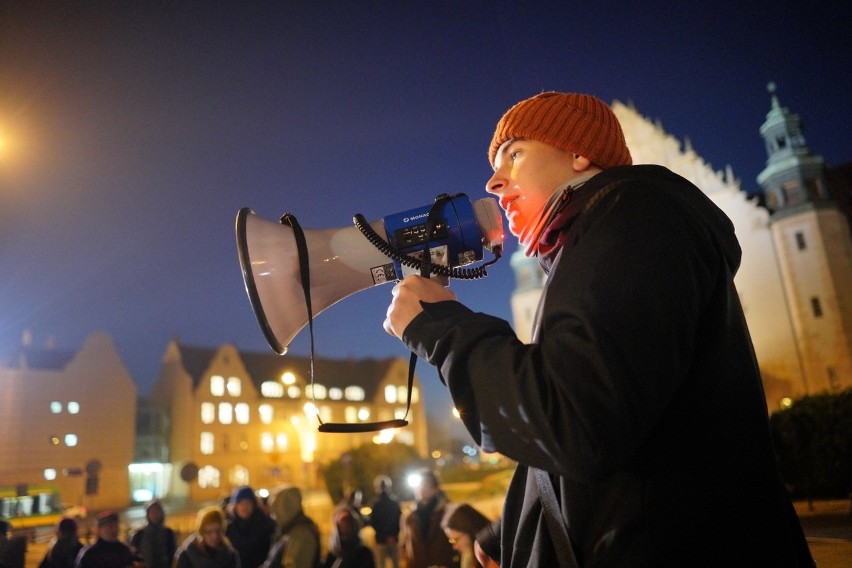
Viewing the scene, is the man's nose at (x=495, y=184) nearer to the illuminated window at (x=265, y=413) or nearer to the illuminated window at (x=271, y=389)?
the illuminated window at (x=265, y=413)

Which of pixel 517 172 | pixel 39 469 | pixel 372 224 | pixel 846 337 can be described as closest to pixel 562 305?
pixel 517 172

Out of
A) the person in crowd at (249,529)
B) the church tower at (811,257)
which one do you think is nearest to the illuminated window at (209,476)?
the church tower at (811,257)

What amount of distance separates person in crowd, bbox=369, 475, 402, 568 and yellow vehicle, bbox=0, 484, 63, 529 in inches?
228

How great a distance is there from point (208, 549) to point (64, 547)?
316cm

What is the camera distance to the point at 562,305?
95 centimetres

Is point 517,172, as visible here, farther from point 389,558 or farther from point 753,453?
point 389,558

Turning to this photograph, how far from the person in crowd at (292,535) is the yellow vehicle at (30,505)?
671 centimetres

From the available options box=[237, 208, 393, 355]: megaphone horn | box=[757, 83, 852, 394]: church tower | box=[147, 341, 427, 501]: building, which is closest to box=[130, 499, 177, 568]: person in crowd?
box=[237, 208, 393, 355]: megaphone horn

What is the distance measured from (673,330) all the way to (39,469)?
24.0 m

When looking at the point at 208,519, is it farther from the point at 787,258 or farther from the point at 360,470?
the point at 787,258

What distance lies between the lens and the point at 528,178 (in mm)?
1386

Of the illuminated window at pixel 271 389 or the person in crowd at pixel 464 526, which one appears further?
the illuminated window at pixel 271 389

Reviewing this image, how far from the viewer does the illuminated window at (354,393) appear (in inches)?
2073

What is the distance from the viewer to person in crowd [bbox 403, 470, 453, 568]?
7235mm
